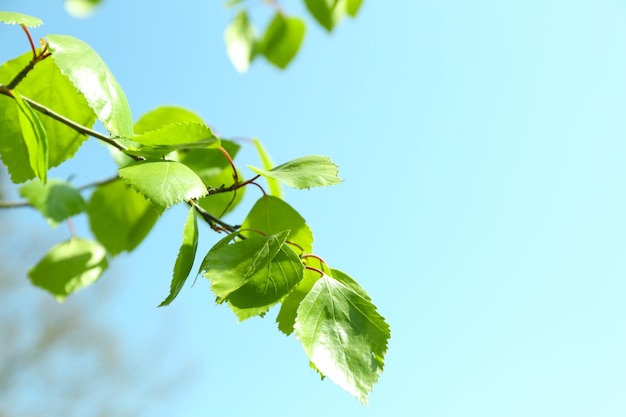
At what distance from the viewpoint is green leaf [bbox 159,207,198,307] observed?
43 cm

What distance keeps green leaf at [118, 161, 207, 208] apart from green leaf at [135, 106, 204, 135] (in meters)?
0.34

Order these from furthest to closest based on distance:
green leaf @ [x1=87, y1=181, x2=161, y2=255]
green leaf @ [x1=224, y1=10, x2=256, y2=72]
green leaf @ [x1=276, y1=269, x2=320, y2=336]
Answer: green leaf @ [x1=224, y1=10, x2=256, y2=72] < green leaf @ [x1=87, y1=181, x2=161, y2=255] < green leaf @ [x1=276, y1=269, x2=320, y2=336]

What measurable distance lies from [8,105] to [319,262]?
0.30 m

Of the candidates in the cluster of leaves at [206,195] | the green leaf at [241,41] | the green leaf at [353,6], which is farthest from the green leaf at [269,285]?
the green leaf at [241,41]

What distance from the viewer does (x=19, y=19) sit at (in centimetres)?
48

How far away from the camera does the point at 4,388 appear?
6180 millimetres

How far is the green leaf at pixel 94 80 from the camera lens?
0.45 m

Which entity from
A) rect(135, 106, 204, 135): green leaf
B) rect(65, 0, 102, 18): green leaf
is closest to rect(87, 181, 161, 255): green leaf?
rect(135, 106, 204, 135): green leaf

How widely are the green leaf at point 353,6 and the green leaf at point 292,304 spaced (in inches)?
17.9

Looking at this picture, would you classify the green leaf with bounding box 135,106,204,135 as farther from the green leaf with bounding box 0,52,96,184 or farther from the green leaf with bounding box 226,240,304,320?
the green leaf with bounding box 226,240,304,320

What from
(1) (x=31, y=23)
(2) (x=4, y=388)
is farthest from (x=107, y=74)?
(2) (x=4, y=388)

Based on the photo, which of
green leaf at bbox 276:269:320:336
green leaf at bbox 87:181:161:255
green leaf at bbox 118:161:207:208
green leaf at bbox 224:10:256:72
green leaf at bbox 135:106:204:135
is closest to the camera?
green leaf at bbox 118:161:207:208

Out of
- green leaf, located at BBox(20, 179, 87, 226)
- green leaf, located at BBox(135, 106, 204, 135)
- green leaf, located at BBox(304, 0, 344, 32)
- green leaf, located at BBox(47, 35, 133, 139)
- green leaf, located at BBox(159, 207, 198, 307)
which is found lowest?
green leaf, located at BBox(159, 207, 198, 307)

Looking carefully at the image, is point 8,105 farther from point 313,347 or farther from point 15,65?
point 313,347
